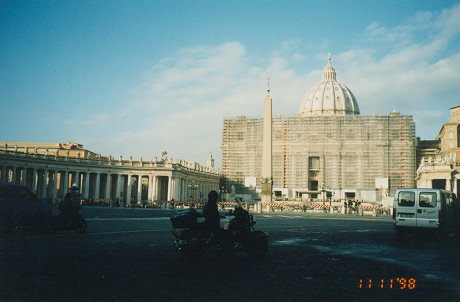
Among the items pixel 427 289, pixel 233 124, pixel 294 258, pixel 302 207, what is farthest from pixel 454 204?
pixel 233 124

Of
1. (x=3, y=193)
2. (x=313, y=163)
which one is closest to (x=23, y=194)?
(x=3, y=193)

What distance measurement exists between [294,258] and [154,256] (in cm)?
370

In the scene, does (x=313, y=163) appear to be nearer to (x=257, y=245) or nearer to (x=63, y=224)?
(x=63, y=224)

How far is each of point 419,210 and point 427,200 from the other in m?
0.56

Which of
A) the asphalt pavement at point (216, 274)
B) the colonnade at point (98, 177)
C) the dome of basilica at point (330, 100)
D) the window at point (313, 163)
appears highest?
the dome of basilica at point (330, 100)

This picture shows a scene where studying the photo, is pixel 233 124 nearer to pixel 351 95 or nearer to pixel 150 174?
pixel 150 174

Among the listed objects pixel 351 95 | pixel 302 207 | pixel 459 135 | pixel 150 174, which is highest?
pixel 351 95

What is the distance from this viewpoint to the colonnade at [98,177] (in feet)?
211

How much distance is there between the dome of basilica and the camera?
12631 cm

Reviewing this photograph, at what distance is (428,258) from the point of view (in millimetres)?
11992

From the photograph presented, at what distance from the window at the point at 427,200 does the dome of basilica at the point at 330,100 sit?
359 feet

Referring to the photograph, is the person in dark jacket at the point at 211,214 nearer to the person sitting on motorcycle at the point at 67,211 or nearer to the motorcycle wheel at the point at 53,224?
the person sitting on motorcycle at the point at 67,211

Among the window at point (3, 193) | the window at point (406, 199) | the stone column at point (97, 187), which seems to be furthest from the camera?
the stone column at point (97, 187)

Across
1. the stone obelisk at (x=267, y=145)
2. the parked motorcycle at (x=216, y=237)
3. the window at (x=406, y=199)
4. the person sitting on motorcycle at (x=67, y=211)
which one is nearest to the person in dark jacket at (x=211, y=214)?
the parked motorcycle at (x=216, y=237)
